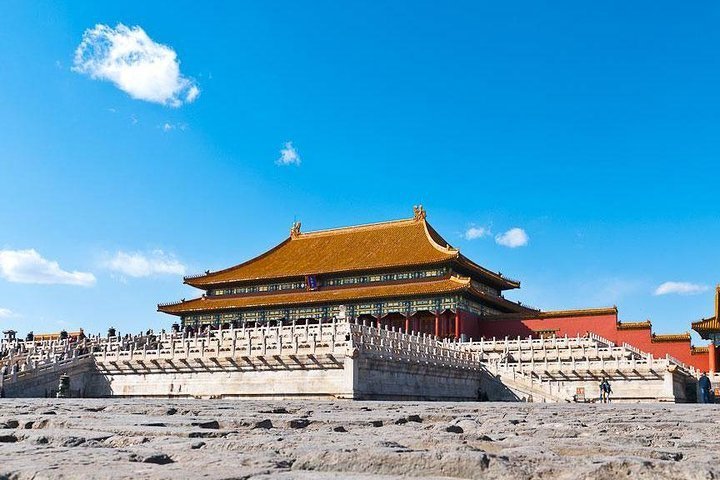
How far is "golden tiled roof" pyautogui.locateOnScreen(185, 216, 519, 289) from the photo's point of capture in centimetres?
4766

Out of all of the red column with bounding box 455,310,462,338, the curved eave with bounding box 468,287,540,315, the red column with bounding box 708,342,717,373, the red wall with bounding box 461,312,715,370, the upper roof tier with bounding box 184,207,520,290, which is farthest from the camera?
the upper roof tier with bounding box 184,207,520,290

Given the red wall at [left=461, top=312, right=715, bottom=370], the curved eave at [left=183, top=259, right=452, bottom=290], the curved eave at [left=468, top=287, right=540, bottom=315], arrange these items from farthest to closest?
the curved eave at [left=183, top=259, right=452, bottom=290] < the curved eave at [left=468, top=287, right=540, bottom=315] < the red wall at [left=461, top=312, right=715, bottom=370]

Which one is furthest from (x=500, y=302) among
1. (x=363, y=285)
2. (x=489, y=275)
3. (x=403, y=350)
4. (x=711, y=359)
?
(x=403, y=350)

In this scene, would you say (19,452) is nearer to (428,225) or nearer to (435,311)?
(435,311)

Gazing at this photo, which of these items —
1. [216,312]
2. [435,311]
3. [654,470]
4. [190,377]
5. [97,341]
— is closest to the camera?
[654,470]

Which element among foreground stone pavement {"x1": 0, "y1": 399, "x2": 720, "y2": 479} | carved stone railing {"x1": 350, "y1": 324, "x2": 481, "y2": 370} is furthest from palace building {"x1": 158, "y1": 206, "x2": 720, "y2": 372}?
foreground stone pavement {"x1": 0, "y1": 399, "x2": 720, "y2": 479}

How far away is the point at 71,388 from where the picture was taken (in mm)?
27562

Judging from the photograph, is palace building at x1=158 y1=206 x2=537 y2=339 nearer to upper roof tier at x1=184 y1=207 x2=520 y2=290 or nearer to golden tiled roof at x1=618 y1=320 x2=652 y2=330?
upper roof tier at x1=184 y1=207 x2=520 y2=290

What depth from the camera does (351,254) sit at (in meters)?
51.9

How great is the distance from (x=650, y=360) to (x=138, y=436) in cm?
2725

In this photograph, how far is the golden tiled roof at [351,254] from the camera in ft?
156

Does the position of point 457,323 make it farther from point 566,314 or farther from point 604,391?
point 604,391

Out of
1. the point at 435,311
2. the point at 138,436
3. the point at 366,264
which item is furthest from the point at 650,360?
the point at 138,436

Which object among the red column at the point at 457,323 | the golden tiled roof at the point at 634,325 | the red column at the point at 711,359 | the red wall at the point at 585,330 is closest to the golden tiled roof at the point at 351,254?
the red column at the point at 457,323
